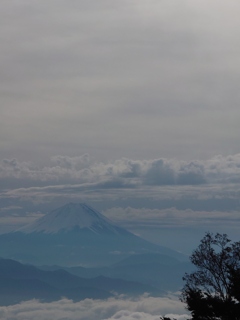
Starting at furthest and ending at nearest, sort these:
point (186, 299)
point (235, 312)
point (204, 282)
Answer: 1. point (204, 282)
2. point (186, 299)
3. point (235, 312)

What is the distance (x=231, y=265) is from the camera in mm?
67062

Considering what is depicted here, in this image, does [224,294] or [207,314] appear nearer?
[207,314]

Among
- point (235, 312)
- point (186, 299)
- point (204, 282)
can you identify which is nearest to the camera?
point (235, 312)

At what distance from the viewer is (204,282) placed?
69.6 m

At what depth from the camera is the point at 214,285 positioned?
68.2 m

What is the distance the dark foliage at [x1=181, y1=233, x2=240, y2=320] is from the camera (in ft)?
197

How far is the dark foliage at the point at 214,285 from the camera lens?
60.2 metres

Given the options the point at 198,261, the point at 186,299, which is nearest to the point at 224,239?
the point at 198,261

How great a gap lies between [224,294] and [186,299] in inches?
280

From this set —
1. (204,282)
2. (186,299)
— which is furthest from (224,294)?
(186,299)

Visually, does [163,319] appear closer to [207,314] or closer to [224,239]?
[207,314]

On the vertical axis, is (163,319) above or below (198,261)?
below

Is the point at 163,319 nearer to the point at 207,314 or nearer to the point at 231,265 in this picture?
the point at 207,314

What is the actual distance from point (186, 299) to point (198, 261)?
6.49m
